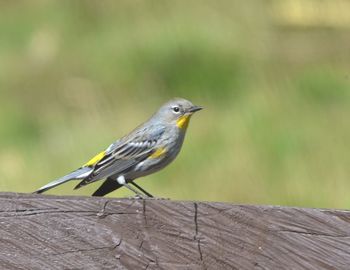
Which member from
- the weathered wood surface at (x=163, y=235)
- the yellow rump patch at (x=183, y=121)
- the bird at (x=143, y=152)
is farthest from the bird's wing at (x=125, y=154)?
the weathered wood surface at (x=163, y=235)

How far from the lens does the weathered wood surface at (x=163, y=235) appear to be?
227 cm

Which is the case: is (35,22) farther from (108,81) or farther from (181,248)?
(181,248)

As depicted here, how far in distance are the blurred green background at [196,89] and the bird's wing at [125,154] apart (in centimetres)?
21

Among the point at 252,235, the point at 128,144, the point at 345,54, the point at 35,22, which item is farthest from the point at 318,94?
the point at 252,235

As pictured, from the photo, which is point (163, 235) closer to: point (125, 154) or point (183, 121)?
point (125, 154)

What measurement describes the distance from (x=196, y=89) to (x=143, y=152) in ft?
5.21

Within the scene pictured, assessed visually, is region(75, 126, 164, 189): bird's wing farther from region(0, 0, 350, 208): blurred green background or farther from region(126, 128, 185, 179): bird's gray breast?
region(0, 0, 350, 208): blurred green background

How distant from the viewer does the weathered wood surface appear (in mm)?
2273

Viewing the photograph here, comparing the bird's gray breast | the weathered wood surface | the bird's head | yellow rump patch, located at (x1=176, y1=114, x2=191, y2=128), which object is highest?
the weathered wood surface

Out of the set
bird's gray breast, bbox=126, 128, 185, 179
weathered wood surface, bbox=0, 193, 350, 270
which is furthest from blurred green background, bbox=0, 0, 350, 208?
weathered wood surface, bbox=0, 193, 350, 270

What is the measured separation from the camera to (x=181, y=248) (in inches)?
93.1

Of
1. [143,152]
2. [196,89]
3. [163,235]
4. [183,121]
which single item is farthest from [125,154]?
[163,235]

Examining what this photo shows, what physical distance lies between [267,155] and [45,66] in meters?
2.78

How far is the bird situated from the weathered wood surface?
7.77ft
